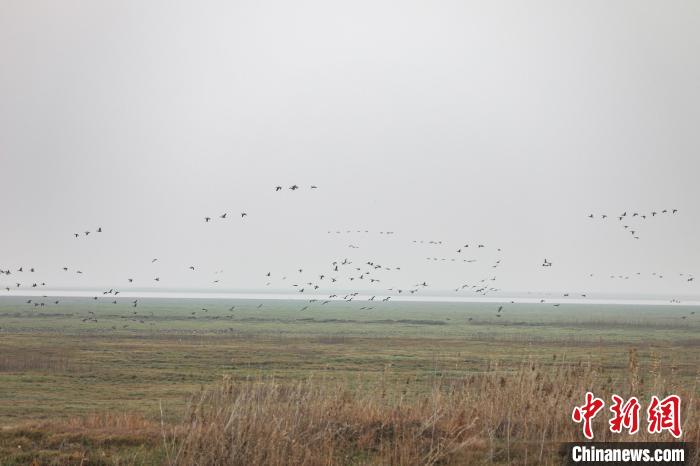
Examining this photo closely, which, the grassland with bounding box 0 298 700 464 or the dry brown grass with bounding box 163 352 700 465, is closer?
the dry brown grass with bounding box 163 352 700 465

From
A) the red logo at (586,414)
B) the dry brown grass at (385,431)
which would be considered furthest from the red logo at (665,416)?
the red logo at (586,414)

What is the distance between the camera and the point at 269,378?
3509cm

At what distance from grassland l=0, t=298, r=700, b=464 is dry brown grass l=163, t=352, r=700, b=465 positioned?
7cm

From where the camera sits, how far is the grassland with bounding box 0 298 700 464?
652 inches

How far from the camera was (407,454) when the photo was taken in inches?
598

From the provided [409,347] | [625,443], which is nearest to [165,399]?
[625,443]

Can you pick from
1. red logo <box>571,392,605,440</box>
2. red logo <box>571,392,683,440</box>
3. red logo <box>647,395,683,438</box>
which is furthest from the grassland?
red logo <box>647,395,683,438</box>

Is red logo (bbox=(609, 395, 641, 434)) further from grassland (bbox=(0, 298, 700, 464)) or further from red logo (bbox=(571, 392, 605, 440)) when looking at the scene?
grassland (bbox=(0, 298, 700, 464))

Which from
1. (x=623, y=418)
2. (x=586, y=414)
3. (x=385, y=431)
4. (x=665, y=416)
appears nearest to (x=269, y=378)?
(x=385, y=431)

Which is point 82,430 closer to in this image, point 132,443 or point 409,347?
point 132,443

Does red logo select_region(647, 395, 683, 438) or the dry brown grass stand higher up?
red logo select_region(647, 395, 683, 438)

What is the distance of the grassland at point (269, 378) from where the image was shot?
16.6 meters

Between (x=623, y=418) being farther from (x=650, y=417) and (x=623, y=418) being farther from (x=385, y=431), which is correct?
(x=385, y=431)

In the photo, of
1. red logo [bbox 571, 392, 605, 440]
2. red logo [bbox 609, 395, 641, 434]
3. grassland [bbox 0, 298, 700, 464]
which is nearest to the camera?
red logo [bbox 609, 395, 641, 434]
